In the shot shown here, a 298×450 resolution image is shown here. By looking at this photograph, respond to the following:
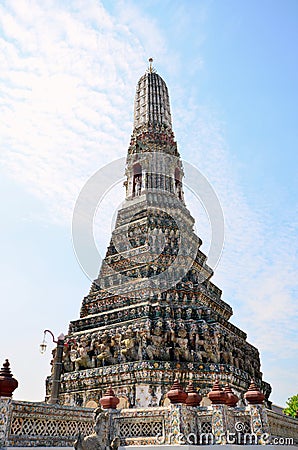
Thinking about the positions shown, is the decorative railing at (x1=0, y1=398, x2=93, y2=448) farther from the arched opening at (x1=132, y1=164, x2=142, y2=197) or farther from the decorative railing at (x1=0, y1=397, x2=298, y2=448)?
the arched opening at (x1=132, y1=164, x2=142, y2=197)

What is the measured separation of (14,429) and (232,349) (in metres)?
14.2

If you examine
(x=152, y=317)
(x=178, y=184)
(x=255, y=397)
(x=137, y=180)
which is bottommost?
(x=255, y=397)

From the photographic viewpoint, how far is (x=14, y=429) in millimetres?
10906

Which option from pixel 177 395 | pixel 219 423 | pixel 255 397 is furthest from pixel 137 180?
pixel 219 423

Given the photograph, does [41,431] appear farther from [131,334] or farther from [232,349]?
[232,349]

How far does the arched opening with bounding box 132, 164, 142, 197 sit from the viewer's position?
3070 centimetres

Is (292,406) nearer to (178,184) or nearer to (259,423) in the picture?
(178,184)

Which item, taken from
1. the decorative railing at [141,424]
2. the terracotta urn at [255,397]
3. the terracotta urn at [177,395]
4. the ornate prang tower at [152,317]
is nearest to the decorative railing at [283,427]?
the decorative railing at [141,424]

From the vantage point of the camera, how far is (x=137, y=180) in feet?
103

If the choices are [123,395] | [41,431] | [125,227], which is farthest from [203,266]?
[41,431]

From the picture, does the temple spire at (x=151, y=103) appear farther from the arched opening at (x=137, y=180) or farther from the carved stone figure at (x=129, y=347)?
the carved stone figure at (x=129, y=347)

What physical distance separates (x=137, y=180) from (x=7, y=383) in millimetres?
22123

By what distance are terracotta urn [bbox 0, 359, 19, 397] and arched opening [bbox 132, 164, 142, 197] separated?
20.6 meters

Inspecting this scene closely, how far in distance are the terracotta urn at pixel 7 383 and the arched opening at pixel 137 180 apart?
20.6 meters
